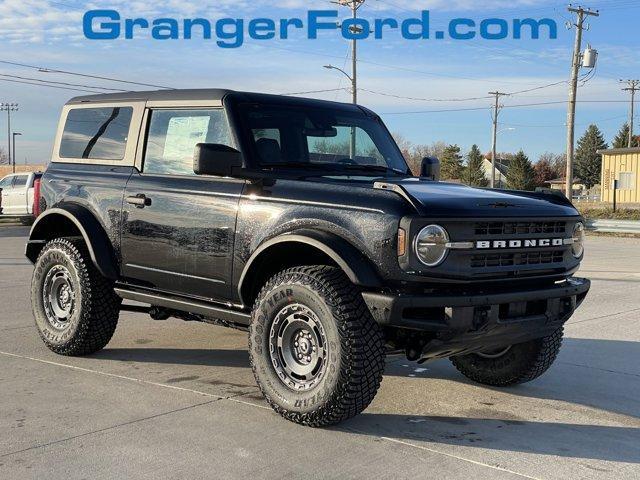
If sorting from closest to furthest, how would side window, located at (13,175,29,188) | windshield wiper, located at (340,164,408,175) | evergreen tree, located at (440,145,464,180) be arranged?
windshield wiper, located at (340,164,408,175), side window, located at (13,175,29,188), evergreen tree, located at (440,145,464,180)

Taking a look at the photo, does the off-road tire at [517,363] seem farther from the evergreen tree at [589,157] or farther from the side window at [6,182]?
the evergreen tree at [589,157]

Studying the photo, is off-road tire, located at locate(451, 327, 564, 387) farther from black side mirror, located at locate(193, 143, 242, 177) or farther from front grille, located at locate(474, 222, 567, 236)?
black side mirror, located at locate(193, 143, 242, 177)

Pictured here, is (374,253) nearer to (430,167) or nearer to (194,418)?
(194,418)

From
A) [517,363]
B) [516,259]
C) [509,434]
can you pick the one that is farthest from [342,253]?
[517,363]

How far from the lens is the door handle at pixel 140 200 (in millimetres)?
5625

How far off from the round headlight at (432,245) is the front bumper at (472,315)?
0.65 ft

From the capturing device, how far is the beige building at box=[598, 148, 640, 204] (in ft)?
144

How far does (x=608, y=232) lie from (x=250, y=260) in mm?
22815

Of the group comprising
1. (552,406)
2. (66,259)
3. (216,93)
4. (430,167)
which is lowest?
(552,406)

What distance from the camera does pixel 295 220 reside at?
4.70 m

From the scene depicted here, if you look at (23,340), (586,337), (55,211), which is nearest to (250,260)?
(55,211)

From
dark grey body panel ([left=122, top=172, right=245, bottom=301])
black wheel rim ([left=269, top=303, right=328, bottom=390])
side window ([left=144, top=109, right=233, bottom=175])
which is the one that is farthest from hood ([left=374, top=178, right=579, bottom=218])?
side window ([left=144, top=109, right=233, bottom=175])

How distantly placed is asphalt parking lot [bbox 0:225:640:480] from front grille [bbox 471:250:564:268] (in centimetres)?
98

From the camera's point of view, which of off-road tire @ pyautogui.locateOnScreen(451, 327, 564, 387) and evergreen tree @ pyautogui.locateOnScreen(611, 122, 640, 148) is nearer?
off-road tire @ pyautogui.locateOnScreen(451, 327, 564, 387)
